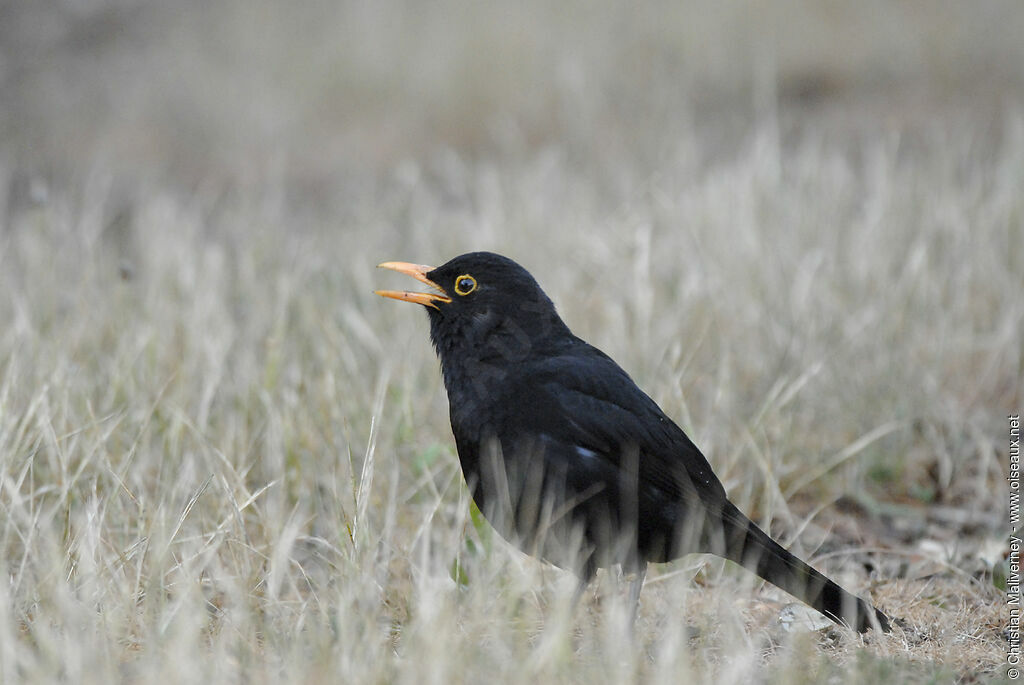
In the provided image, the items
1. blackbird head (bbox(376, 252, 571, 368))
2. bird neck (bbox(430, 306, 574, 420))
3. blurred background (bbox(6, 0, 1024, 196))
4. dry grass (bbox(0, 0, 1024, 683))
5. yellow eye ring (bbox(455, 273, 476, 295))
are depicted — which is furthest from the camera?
blurred background (bbox(6, 0, 1024, 196))

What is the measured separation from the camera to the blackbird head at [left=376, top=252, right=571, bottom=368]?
3.07 m

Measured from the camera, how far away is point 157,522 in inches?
109

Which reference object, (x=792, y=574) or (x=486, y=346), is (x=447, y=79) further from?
(x=792, y=574)

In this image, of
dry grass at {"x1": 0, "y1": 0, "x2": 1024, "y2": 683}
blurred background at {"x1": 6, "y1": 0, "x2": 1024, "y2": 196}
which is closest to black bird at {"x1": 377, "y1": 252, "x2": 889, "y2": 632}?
dry grass at {"x1": 0, "y1": 0, "x2": 1024, "y2": 683}

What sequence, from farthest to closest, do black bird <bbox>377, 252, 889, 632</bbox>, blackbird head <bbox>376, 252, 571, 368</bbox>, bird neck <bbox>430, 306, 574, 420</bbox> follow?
blackbird head <bbox>376, 252, 571, 368</bbox> < bird neck <bbox>430, 306, 574, 420</bbox> < black bird <bbox>377, 252, 889, 632</bbox>

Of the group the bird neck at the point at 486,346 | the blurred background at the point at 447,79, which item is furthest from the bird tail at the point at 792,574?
the blurred background at the point at 447,79

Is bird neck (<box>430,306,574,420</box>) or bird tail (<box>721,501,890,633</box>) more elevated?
bird neck (<box>430,306,574,420</box>)

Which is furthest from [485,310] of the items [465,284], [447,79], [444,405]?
Result: [447,79]

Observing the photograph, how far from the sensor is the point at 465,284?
320cm

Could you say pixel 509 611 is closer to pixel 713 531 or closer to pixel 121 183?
pixel 713 531

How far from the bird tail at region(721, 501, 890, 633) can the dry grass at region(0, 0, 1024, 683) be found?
84mm

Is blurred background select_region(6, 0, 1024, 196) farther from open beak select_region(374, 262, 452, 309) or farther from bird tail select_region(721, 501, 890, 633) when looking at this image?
bird tail select_region(721, 501, 890, 633)

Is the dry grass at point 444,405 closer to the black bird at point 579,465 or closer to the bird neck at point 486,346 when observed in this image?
the black bird at point 579,465

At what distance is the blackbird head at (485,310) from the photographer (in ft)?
10.1
